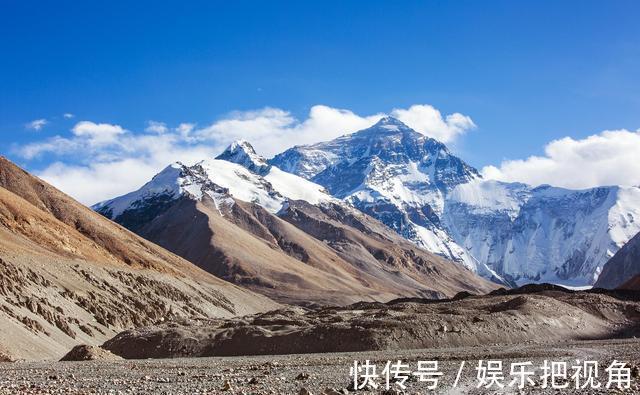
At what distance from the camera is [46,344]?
69250mm

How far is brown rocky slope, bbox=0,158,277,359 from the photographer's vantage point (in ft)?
249

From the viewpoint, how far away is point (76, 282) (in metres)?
97.1

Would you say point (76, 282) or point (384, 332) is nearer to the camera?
point (384, 332)

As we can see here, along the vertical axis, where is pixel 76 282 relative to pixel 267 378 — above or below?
above

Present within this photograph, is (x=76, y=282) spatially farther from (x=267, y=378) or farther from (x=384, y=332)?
(x=267, y=378)

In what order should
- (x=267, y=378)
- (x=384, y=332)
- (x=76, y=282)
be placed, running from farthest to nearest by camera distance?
(x=76, y=282), (x=384, y=332), (x=267, y=378)

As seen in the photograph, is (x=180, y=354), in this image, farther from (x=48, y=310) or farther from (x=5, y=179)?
(x=5, y=179)

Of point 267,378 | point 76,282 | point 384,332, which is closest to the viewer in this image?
point 267,378

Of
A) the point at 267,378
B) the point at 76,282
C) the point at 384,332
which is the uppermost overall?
the point at 76,282

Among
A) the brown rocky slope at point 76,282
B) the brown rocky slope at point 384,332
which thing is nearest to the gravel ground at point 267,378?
the brown rocky slope at point 384,332

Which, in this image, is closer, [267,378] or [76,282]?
[267,378]

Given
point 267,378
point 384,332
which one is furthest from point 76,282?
point 267,378

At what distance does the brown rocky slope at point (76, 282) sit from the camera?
249ft

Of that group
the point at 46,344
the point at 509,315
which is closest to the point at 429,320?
the point at 509,315
